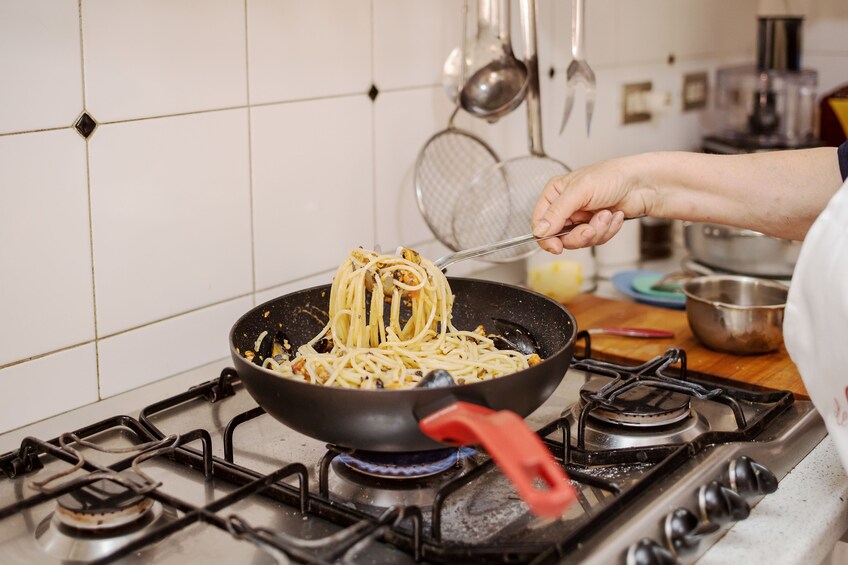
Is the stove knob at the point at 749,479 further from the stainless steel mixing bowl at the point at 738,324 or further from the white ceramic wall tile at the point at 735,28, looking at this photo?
the white ceramic wall tile at the point at 735,28

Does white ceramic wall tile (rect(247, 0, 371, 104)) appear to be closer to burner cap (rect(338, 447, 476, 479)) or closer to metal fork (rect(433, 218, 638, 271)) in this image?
metal fork (rect(433, 218, 638, 271))

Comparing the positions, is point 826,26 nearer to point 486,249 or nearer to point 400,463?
point 486,249

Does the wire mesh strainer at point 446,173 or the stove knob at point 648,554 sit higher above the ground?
the wire mesh strainer at point 446,173

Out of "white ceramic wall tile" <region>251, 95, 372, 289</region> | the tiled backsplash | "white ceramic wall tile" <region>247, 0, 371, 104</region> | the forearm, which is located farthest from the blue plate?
"white ceramic wall tile" <region>247, 0, 371, 104</region>

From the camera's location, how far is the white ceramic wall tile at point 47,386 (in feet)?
3.77

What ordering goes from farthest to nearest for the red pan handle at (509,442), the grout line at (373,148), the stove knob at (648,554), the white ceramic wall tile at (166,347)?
the grout line at (373,148) → the white ceramic wall tile at (166,347) → the stove knob at (648,554) → the red pan handle at (509,442)

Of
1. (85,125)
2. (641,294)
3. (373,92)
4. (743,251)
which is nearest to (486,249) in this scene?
(373,92)

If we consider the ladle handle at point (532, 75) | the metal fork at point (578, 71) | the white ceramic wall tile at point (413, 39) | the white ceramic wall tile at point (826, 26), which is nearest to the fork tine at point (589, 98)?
the metal fork at point (578, 71)

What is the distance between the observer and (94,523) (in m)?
0.94

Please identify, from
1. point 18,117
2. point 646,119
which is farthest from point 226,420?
point 646,119

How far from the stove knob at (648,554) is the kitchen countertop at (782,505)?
0.10 meters

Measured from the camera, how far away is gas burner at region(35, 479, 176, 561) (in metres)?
0.93

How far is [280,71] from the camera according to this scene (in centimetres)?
138

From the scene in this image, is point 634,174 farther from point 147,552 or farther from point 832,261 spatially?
point 147,552
